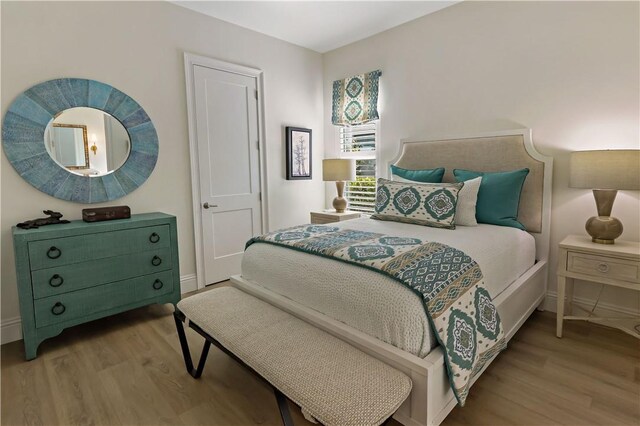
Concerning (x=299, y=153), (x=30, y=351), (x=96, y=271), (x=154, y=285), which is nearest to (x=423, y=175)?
(x=299, y=153)

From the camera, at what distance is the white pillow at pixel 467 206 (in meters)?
2.64

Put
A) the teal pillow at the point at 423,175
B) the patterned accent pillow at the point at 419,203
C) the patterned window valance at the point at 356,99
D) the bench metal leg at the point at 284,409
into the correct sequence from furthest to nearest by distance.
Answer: the patterned window valance at the point at 356,99 → the teal pillow at the point at 423,175 → the patterned accent pillow at the point at 419,203 → the bench metal leg at the point at 284,409

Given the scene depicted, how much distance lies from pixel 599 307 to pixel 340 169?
2.51 metres

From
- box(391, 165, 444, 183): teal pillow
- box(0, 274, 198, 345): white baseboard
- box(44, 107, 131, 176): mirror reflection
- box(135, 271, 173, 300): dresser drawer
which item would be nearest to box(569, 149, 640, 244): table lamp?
box(391, 165, 444, 183): teal pillow

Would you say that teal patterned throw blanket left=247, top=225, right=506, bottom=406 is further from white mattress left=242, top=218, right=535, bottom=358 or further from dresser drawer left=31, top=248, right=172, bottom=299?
dresser drawer left=31, top=248, right=172, bottom=299

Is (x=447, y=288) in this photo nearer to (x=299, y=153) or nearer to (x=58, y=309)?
(x=58, y=309)

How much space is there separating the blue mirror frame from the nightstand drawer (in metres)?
3.24

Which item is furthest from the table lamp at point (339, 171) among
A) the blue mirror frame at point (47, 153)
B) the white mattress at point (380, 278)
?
the blue mirror frame at point (47, 153)

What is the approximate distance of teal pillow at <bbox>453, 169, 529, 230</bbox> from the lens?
106 inches

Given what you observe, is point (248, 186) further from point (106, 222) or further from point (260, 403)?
point (260, 403)

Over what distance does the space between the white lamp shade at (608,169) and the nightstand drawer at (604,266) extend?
448 millimetres

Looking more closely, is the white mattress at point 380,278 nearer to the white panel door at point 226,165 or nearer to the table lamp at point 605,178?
the table lamp at point 605,178

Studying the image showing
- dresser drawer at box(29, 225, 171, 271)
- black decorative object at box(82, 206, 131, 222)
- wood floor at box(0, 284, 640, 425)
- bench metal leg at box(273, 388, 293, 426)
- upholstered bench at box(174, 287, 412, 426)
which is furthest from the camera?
black decorative object at box(82, 206, 131, 222)

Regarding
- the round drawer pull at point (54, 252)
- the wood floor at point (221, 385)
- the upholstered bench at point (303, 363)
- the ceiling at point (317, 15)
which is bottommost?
the wood floor at point (221, 385)
